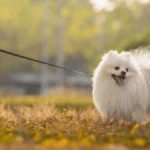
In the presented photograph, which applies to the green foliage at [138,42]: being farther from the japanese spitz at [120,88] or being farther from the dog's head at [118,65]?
the dog's head at [118,65]

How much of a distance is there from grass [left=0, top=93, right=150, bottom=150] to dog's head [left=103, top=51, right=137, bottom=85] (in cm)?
78

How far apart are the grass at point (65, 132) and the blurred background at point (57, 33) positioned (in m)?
32.5

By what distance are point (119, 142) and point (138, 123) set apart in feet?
7.04

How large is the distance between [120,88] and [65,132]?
1368 millimetres

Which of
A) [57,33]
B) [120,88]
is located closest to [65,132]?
[120,88]

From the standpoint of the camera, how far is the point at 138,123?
9.49 metres

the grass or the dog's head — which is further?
the dog's head

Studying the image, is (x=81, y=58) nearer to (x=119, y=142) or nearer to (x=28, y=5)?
(x=28, y=5)

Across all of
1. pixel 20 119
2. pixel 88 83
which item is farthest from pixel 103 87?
pixel 88 83

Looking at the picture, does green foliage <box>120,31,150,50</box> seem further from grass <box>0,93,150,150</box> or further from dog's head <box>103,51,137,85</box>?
dog's head <box>103,51,137,85</box>

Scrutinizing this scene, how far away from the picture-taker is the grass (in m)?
6.93

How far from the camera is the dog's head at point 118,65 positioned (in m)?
9.21

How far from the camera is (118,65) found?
363 inches

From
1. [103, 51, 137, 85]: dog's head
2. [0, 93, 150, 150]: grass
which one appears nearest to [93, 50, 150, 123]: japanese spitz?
[103, 51, 137, 85]: dog's head
